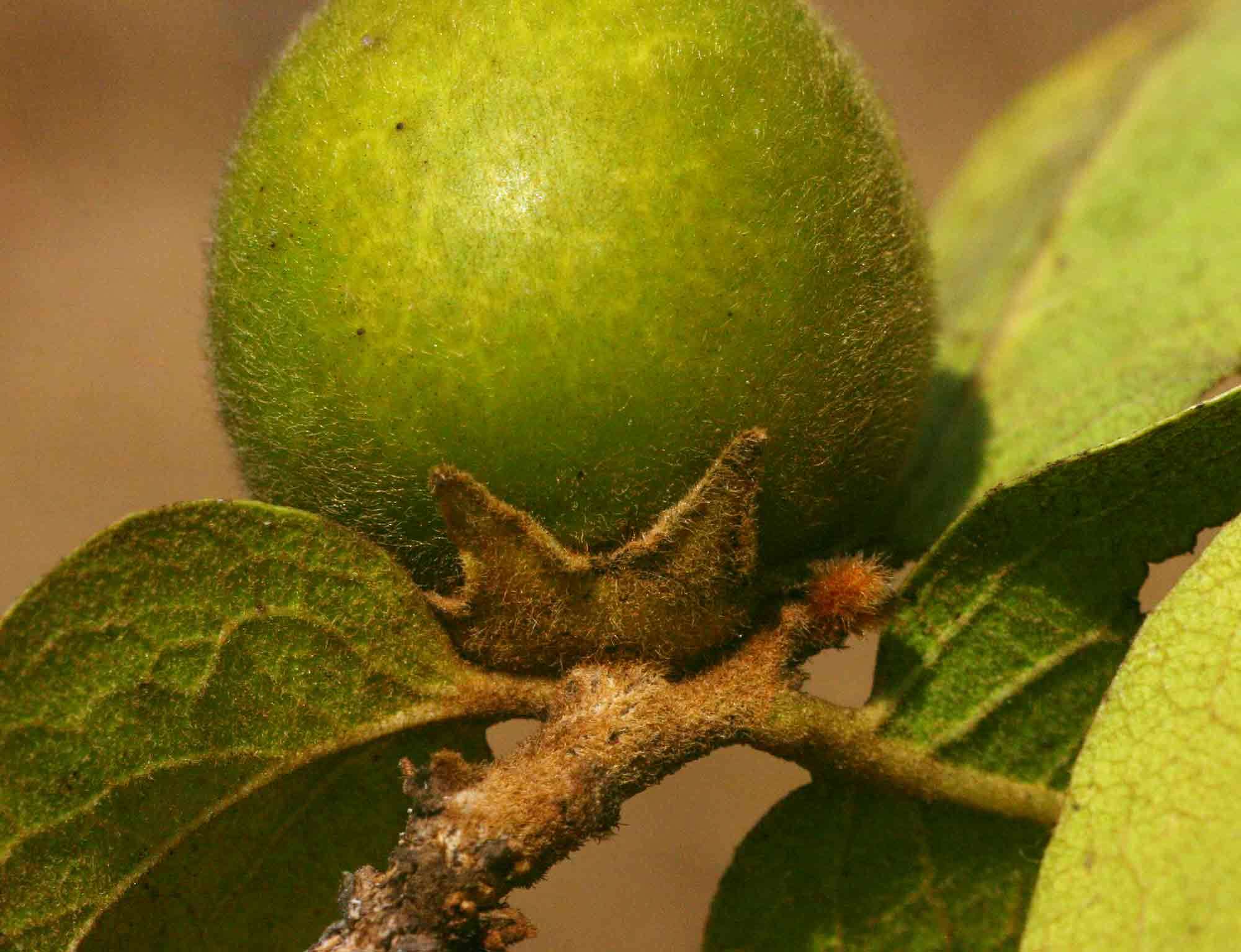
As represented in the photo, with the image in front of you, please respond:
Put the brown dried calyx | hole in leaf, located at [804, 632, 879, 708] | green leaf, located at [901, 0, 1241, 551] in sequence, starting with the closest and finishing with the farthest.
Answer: the brown dried calyx → green leaf, located at [901, 0, 1241, 551] → hole in leaf, located at [804, 632, 879, 708]

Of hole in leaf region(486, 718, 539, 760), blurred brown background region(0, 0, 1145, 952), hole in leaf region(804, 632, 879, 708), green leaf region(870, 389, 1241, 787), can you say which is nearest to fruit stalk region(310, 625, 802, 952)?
green leaf region(870, 389, 1241, 787)

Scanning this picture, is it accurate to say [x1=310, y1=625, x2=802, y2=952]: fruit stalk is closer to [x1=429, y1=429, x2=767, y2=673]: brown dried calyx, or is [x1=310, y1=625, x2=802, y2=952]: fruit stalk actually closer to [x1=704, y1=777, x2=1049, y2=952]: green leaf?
[x1=429, y1=429, x2=767, y2=673]: brown dried calyx

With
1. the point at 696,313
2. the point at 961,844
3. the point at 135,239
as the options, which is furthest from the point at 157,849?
the point at 135,239

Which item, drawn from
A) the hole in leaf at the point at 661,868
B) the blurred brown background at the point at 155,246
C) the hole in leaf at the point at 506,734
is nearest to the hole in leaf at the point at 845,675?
the blurred brown background at the point at 155,246

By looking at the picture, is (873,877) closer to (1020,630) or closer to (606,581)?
(1020,630)

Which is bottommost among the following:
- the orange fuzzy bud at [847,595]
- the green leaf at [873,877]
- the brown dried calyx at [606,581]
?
the green leaf at [873,877]

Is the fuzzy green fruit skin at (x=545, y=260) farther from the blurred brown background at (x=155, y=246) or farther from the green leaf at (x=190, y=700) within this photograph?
the blurred brown background at (x=155, y=246)

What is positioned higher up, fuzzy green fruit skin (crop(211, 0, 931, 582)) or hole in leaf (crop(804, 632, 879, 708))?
fuzzy green fruit skin (crop(211, 0, 931, 582))
